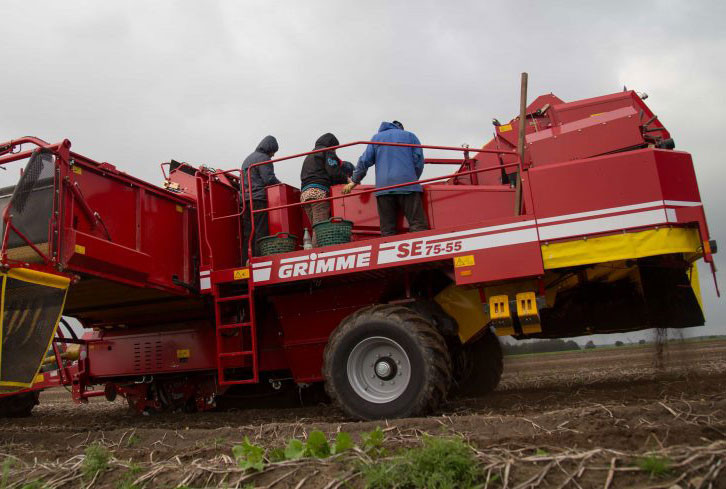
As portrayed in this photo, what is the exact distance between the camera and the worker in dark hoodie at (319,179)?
697cm

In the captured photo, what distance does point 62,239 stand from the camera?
5.48 meters

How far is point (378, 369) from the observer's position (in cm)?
567

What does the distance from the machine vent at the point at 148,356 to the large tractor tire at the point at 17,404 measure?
231cm

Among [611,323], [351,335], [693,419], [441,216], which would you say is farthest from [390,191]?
[693,419]

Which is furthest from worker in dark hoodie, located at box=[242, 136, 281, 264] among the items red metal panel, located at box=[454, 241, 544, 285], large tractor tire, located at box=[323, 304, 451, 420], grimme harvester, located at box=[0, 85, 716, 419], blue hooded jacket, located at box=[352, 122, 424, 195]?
red metal panel, located at box=[454, 241, 544, 285]

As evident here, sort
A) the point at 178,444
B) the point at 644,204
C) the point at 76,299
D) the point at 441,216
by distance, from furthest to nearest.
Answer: the point at 76,299 < the point at 441,216 < the point at 644,204 < the point at 178,444

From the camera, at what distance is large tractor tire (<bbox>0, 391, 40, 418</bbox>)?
865 cm

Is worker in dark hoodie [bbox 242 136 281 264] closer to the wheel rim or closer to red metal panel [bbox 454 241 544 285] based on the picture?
the wheel rim

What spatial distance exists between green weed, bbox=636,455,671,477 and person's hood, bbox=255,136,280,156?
246 inches

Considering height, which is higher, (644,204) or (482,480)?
(644,204)

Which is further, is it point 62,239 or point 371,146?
point 371,146

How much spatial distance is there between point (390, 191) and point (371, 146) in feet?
2.09

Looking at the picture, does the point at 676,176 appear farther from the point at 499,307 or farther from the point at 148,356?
the point at 148,356

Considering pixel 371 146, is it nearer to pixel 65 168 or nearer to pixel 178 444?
pixel 65 168
